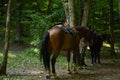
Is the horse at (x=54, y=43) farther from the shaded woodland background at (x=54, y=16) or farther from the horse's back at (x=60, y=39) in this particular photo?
the shaded woodland background at (x=54, y=16)

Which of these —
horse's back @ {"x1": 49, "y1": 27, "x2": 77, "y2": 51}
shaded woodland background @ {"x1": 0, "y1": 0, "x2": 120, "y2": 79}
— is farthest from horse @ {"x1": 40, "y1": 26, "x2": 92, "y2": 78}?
shaded woodland background @ {"x1": 0, "y1": 0, "x2": 120, "y2": 79}

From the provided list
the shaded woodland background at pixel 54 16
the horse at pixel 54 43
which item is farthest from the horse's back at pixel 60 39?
the shaded woodland background at pixel 54 16

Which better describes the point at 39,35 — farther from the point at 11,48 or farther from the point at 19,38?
the point at 19,38

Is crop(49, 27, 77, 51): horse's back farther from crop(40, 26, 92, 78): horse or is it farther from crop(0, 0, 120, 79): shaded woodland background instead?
crop(0, 0, 120, 79): shaded woodland background

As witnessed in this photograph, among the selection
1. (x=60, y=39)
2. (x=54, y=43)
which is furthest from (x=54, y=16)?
(x=54, y=43)

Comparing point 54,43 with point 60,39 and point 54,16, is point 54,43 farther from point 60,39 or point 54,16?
point 54,16

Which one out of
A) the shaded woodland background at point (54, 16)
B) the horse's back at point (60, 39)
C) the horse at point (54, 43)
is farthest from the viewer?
the shaded woodland background at point (54, 16)

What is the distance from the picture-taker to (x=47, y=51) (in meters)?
9.98

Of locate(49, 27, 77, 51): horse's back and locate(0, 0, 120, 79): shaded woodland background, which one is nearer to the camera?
locate(49, 27, 77, 51): horse's back

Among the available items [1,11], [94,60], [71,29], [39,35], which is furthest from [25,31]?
[71,29]

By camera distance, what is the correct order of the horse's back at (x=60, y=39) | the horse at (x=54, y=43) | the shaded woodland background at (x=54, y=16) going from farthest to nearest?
the shaded woodland background at (x=54, y=16)
the horse's back at (x=60, y=39)
the horse at (x=54, y=43)

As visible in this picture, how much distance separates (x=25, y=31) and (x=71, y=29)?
18.0m

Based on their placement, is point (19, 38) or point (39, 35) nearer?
point (39, 35)

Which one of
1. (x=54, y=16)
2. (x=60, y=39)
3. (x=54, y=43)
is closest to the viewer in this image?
(x=54, y=43)
